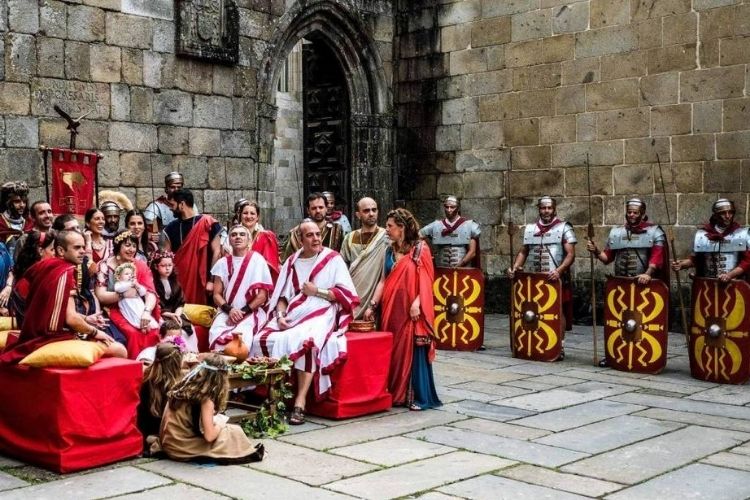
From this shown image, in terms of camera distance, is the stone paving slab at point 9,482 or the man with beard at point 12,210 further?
the man with beard at point 12,210

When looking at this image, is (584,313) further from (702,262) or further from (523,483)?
(523,483)

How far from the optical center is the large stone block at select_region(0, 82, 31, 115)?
8625mm

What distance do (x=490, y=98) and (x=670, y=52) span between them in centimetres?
242

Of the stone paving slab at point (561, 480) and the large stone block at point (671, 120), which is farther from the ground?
the large stone block at point (671, 120)

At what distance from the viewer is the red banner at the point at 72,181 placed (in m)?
7.92

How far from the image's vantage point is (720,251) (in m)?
7.75

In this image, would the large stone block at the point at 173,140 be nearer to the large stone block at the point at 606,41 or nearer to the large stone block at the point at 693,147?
the large stone block at the point at 606,41

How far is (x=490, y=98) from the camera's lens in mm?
11789

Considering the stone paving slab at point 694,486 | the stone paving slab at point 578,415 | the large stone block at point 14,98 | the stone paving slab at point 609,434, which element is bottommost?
the stone paving slab at point 694,486

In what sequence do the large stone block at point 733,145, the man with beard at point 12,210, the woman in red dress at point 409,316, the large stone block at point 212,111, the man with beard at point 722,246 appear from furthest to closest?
the large stone block at point 212,111 < the large stone block at point 733,145 < the man with beard at point 722,246 < the man with beard at point 12,210 < the woman in red dress at point 409,316

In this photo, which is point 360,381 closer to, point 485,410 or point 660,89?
point 485,410

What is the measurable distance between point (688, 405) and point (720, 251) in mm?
1632

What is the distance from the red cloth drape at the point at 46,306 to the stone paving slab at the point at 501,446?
220cm

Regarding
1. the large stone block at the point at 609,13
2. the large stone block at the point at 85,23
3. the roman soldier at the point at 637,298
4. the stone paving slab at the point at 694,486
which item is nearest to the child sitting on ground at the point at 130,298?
the stone paving slab at the point at 694,486
